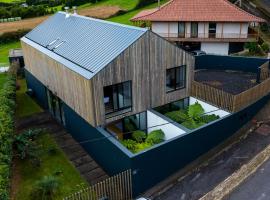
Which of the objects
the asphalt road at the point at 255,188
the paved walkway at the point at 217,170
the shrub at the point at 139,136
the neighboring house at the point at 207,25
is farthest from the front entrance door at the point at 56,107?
the neighboring house at the point at 207,25

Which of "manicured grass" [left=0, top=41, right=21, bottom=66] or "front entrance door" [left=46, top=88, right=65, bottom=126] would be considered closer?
"front entrance door" [left=46, top=88, right=65, bottom=126]

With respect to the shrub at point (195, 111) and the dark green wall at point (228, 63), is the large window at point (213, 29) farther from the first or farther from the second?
the shrub at point (195, 111)

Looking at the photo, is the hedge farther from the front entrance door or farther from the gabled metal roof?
the gabled metal roof

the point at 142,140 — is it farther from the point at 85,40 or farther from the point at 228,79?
the point at 228,79

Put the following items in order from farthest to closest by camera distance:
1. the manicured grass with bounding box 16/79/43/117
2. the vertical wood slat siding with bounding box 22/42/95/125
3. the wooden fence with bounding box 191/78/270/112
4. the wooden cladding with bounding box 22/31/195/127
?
the manicured grass with bounding box 16/79/43/117 → the wooden fence with bounding box 191/78/270/112 → the vertical wood slat siding with bounding box 22/42/95/125 → the wooden cladding with bounding box 22/31/195/127

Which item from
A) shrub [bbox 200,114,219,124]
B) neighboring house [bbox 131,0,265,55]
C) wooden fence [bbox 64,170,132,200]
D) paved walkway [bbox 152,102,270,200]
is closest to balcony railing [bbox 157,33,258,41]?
neighboring house [bbox 131,0,265,55]

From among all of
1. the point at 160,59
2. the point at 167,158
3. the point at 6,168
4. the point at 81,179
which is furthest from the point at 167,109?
the point at 6,168

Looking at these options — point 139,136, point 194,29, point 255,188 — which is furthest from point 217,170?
point 194,29
